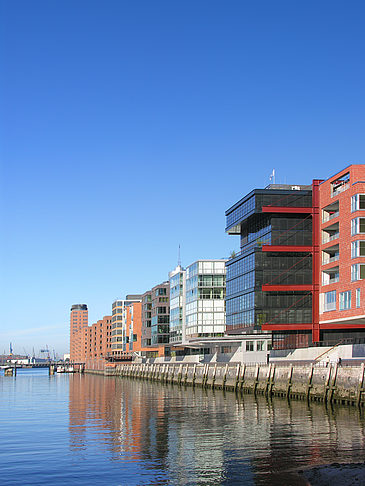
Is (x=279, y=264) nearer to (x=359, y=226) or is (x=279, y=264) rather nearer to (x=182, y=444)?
(x=359, y=226)

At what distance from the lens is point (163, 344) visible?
17862cm

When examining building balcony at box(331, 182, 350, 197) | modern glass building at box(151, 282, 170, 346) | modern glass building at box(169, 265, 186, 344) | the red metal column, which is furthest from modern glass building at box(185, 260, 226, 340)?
building balcony at box(331, 182, 350, 197)

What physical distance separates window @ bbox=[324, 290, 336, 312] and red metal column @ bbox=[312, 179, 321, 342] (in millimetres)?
3555

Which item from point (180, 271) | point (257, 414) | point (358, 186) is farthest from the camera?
point (180, 271)

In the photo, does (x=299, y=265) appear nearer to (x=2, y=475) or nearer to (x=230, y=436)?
(x=230, y=436)

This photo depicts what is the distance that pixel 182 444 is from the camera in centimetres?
4019

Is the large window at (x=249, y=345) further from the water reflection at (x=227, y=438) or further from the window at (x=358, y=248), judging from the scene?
the water reflection at (x=227, y=438)

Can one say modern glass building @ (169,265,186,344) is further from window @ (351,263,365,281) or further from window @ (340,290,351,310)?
window @ (351,263,365,281)

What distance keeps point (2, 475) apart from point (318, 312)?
233 feet

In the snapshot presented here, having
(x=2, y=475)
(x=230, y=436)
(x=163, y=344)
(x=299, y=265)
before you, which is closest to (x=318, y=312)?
(x=299, y=265)

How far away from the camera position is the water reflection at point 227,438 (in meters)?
31.7

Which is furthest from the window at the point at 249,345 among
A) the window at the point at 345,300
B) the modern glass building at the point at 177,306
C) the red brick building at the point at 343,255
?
the window at the point at 345,300

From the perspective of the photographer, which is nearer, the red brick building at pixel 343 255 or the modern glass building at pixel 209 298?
the red brick building at pixel 343 255

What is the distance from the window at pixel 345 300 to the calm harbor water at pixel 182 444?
2299cm
